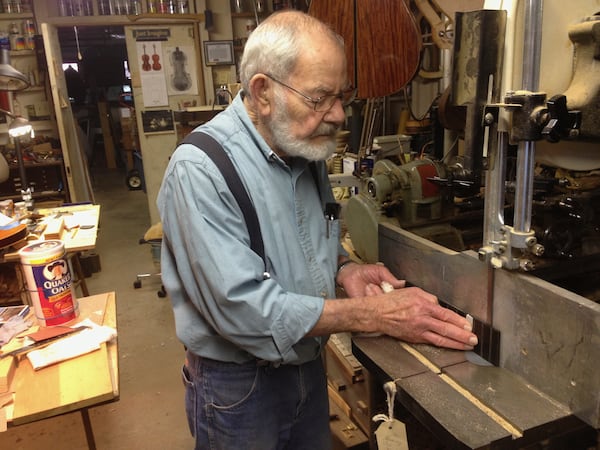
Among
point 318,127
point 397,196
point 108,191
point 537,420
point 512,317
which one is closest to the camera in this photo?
point 537,420

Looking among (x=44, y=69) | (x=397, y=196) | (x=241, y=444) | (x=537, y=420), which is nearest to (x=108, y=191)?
(x=44, y=69)

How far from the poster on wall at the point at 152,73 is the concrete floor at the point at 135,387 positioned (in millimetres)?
1460

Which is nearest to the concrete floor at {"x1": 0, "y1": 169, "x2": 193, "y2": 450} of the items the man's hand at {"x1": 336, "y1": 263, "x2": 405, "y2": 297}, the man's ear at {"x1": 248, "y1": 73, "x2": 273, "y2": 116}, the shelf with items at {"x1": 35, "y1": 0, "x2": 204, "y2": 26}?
the man's hand at {"x1": 336, "y1": 263, "x2": 405, "y2": 297}

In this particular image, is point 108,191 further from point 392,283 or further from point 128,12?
point 392,283

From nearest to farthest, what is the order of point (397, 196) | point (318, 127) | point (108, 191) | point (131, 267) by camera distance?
point (318, 127) → point (397, 196) → point (131, 267) → point (108, 191)

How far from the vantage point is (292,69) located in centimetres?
103

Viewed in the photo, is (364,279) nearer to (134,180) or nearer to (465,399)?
(465,399)

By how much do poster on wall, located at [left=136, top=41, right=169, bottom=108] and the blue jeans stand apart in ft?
12.8

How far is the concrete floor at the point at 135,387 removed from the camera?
225cm

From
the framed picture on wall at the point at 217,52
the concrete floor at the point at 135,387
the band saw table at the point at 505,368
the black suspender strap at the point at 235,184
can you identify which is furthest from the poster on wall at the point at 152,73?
the band saw table at the point at 505,368

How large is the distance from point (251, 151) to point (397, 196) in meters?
1.08

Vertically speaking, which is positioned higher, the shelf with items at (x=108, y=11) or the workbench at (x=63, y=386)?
the shelf with items at (x=108, y=11)

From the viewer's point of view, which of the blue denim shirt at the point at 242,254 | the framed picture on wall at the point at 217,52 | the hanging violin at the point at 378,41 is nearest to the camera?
the blue denim shirt at the point at 242,254

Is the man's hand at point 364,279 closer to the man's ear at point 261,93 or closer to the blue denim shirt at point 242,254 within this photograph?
the blue denim shirt at point 242,254
